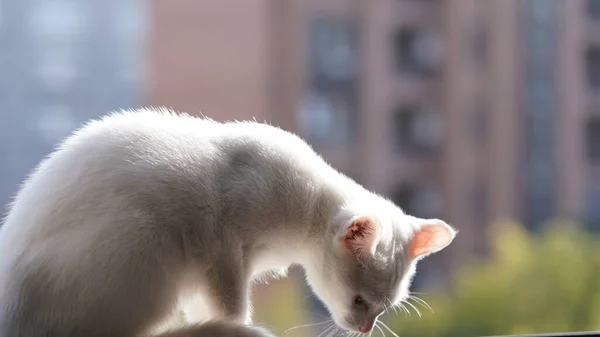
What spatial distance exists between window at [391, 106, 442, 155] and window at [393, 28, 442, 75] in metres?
0.39

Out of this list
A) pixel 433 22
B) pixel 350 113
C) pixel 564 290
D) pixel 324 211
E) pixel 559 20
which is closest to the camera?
pixel 324 211

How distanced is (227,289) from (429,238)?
0.20 m

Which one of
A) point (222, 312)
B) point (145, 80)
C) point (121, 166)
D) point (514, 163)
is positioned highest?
point (121, 166)

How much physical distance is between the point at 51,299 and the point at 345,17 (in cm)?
690

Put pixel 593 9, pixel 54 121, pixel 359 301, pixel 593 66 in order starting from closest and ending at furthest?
pixel 359 301 < pixel 54 121 < pixel 593 9 < pixel 593 66

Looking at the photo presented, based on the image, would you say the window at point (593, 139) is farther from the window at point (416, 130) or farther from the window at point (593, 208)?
the window at point (416, 130)

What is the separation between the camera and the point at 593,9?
6.86 meters

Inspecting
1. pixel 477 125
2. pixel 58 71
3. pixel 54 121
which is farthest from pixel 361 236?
pixel 477 125

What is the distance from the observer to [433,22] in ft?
25.0

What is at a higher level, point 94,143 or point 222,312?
point 94,143

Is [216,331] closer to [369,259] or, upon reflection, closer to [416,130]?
[369,259]

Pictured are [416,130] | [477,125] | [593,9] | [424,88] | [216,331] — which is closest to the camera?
[216,331]

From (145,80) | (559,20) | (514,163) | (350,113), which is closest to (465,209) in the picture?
(514,163)

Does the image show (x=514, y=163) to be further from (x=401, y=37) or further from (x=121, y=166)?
(x=121, y=166)
